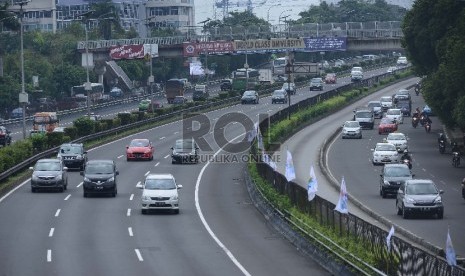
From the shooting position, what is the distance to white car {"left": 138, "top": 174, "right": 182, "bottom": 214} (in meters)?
49.7

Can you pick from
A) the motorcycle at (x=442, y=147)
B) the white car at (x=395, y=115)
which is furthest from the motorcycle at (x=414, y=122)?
the motorcycle at (x=442, y=147)

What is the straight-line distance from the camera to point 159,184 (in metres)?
50.6

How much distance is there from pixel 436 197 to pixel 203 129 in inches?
1880

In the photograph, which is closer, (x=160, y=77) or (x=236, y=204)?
(x=236, y=204)

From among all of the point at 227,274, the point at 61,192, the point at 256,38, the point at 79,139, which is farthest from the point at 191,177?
the point at 256,38

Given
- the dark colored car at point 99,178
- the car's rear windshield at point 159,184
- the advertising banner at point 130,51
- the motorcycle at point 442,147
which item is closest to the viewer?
the car's rear windshield at point 159,184

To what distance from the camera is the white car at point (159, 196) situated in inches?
1955

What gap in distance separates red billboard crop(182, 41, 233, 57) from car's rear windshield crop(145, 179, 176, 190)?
293 ft

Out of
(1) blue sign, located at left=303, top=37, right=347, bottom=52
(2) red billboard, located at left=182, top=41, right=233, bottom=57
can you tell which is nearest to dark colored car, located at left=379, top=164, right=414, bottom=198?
(1) blue sign, located at left=303, top=37, right=347, bottom=52

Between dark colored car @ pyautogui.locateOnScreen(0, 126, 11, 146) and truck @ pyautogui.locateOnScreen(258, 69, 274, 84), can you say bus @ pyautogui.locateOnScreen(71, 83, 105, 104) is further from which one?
dark colored car @ pyautogui.locateOnScreen(0, 126, 11, 146)

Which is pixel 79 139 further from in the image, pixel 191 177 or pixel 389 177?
pixel 389 177

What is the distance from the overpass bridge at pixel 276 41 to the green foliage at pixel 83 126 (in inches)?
1881

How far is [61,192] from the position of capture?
57.5 meters

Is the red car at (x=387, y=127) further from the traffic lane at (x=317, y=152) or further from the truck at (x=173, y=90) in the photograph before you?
the truck at (x=173, y=90)
